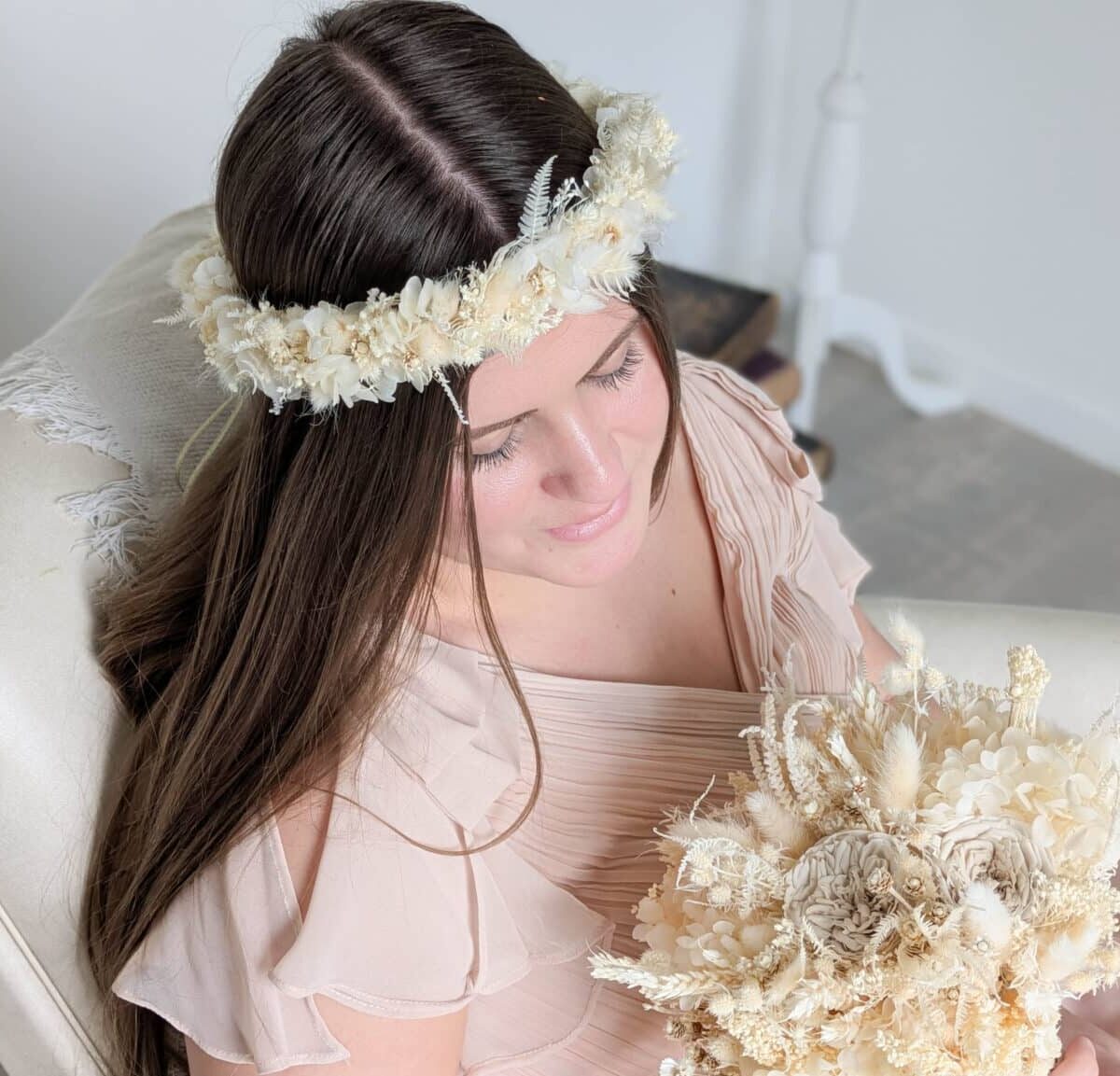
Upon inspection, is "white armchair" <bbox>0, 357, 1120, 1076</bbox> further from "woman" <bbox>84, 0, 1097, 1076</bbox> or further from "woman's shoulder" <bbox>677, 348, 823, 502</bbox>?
"woman's shoulder" <bbox>677, 348, 823, 502</bbox>

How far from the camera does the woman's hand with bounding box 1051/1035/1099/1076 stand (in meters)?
0.81

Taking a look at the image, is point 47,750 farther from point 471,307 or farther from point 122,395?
point 471,307

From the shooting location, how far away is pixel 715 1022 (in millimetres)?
730

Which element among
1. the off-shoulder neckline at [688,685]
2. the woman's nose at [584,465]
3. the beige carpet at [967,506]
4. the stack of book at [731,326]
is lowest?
the beige carpet at [967,506]

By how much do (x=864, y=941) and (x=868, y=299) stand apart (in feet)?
7.27

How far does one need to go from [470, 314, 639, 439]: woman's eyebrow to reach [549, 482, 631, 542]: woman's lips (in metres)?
0.09

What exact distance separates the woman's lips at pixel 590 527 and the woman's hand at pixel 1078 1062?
48cm

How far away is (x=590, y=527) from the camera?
86cm

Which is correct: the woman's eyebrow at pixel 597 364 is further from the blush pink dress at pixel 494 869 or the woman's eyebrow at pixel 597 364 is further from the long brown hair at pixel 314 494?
the blush pink dress at pixel 494 869

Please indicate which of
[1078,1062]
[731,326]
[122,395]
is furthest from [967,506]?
[122,395]

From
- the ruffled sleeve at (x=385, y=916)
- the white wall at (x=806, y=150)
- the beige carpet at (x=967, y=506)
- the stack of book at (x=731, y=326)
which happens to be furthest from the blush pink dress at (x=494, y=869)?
the beige carpet at (x=967, y=506)

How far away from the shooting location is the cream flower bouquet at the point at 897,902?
670mm

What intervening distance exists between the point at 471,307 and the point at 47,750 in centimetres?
45

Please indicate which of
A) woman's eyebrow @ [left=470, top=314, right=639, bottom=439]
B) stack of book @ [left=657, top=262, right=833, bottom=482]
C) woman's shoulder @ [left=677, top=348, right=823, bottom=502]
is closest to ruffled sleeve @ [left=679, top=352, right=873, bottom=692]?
woman's shoulder @ [left=677, top=348, right=823, bottom=502]
